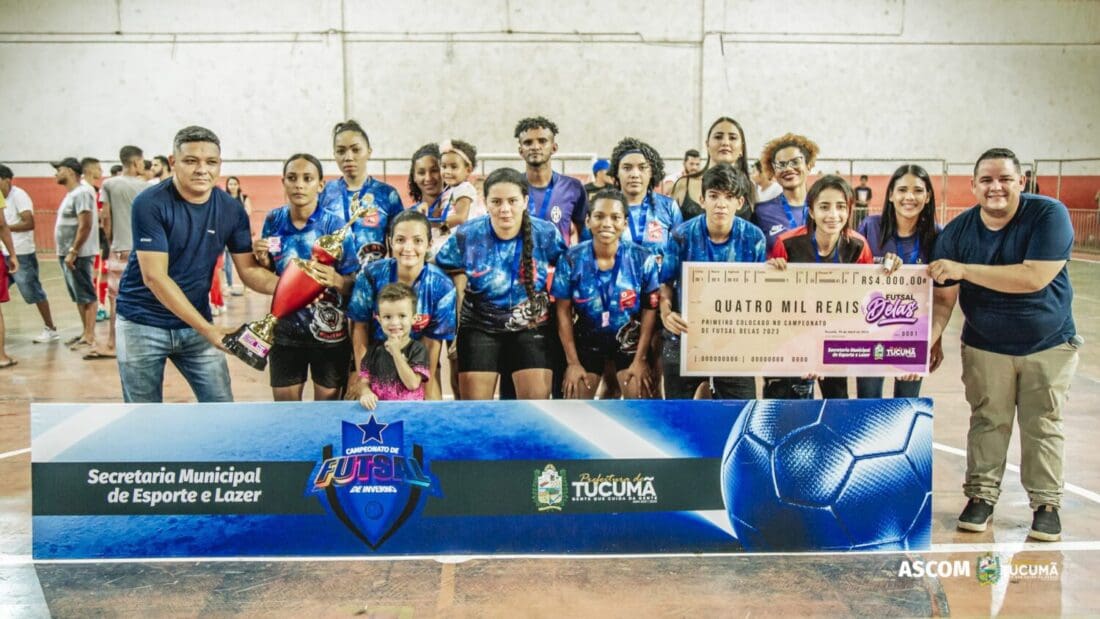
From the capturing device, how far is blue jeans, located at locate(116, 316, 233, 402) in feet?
14.0

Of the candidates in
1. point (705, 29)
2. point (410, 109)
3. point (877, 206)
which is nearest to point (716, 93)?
point (705, 29)

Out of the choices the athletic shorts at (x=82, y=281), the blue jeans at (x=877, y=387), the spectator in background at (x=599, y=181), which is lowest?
the blue jeans at (x=877, y=387)

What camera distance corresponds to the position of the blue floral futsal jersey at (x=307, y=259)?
460 centimetres

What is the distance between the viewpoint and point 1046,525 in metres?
4.20

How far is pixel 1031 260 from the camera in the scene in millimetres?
4078

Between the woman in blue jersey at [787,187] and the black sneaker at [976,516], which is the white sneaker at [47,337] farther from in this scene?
the black sneaker at [976,516]

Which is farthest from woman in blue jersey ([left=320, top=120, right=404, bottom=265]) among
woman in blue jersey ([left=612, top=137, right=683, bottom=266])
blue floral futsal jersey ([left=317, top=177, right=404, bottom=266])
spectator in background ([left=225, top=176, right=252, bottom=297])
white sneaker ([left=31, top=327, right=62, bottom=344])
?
spectator in background ([left=225, top=176, right=252, bottom=297])

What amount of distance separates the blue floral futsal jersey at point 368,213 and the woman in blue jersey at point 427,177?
39.5 inches

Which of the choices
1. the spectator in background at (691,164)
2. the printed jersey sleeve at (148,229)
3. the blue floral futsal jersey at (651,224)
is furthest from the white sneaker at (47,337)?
the blue floral futsal jersey at (651,224)

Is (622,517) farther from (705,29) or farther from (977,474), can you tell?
(705,29)

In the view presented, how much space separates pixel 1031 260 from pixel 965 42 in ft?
57.2

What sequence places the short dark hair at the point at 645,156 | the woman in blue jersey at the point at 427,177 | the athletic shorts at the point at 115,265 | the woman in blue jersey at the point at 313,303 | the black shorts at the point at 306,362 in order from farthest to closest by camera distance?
the athletic shorts at the point at 115,265
the woman in blue jersey at the point at 427,177
the short dark hair at the point at 645,156
the black shorts at the point at 306,362
the woman in blue jersey at the point at 313,303

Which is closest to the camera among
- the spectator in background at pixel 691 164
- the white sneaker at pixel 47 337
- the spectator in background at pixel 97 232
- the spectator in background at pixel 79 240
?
the spectator in background at pixel 691 164

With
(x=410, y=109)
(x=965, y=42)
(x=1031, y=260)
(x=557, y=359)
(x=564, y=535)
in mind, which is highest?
(x=965, y=42)
